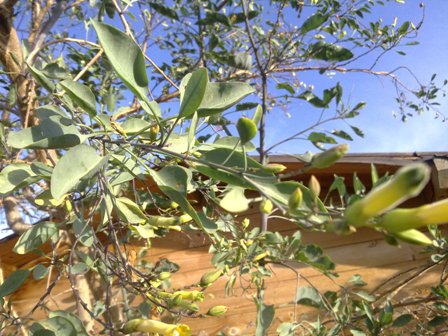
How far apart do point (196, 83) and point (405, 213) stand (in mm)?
427

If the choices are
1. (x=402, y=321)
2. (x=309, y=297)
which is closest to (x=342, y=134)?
(x=309, y=297)

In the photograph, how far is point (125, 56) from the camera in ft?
2.74

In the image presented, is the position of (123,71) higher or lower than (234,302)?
higher

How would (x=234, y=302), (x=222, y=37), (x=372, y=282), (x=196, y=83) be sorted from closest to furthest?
(x=196, y=83), (x=372, y=282), (x=234, y=302), (x=222, y=37)

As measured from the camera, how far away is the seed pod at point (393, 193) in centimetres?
52

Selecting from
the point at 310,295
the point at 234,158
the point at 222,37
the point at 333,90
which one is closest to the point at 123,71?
the point at 234,158

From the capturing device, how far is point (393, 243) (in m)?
0.62

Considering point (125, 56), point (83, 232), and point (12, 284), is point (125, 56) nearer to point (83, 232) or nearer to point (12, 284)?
point (83, 232)

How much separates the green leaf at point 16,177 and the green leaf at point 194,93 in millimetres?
437

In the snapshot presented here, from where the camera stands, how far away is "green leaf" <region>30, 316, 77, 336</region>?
113 cm

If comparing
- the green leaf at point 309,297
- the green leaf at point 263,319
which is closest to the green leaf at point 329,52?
the green leaf at point 309,297

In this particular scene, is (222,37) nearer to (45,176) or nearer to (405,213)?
(45,176)

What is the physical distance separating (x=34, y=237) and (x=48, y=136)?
2.05 feet

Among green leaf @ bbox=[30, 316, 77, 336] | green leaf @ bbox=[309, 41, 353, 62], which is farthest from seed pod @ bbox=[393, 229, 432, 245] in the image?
green leaf @ bbox=[309, 41, 353, 62]
